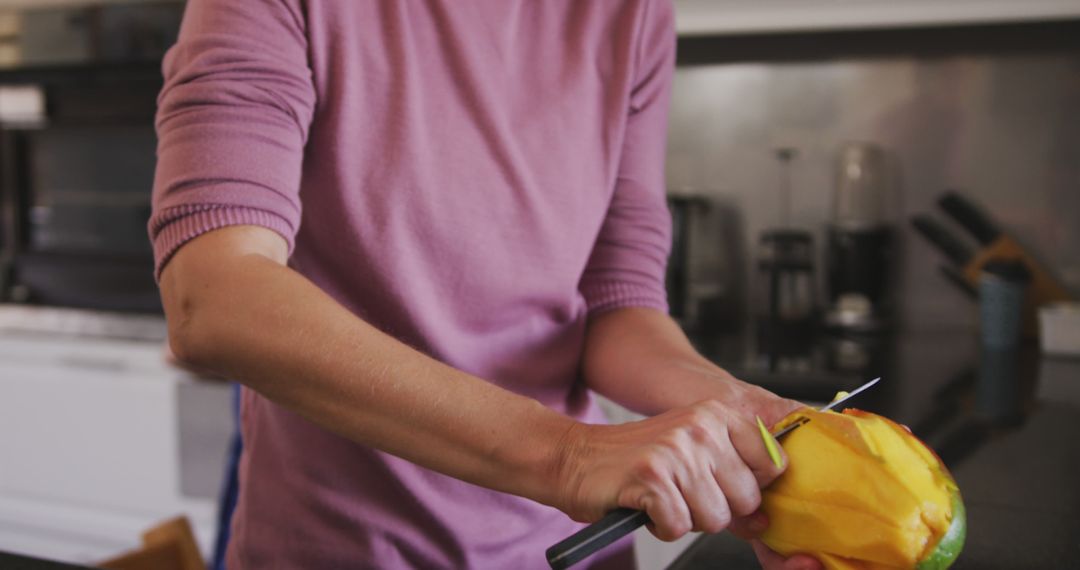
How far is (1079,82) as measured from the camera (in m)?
2.04

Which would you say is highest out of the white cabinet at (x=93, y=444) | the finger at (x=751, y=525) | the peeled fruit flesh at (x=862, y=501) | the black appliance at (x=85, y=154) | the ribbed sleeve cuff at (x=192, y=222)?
the ribbed sleeve cuff at (x=192, y=222)

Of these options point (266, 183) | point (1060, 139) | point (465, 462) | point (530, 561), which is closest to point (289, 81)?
point (266, 183)

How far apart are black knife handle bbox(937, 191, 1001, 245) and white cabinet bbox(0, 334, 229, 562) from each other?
63.3 inches

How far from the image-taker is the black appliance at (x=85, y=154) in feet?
7.61

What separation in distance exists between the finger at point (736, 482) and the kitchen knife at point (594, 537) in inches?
2.1

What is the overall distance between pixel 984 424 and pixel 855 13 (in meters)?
0.87

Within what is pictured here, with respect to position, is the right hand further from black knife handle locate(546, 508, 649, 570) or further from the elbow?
the elbow

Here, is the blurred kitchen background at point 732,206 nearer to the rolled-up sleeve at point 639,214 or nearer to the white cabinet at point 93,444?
the white cabinet at point 93,444

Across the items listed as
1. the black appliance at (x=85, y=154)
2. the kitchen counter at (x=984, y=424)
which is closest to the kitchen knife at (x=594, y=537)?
the kitchen counter at (x=984, y=424)

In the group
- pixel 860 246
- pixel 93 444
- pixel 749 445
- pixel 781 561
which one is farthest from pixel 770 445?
pixel 93 444

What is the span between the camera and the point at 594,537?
0.48 m

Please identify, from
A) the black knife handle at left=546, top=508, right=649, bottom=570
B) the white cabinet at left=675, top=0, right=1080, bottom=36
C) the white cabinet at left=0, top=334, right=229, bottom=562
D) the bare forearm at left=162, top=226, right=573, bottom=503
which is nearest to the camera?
the black knife handle at left=546, top=508, right=649, bottom=570

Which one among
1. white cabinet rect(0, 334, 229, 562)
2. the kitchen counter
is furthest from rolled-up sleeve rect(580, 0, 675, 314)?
white cabinet rect(0, 334, 229, 562)

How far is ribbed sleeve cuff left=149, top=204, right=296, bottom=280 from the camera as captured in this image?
648mm
